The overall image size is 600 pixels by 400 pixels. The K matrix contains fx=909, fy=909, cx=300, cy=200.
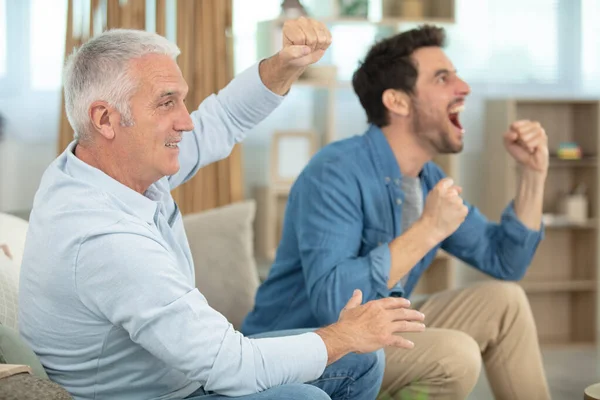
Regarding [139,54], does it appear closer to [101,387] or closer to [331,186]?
[101,387]

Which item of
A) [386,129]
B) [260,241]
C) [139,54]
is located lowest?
[260,241]

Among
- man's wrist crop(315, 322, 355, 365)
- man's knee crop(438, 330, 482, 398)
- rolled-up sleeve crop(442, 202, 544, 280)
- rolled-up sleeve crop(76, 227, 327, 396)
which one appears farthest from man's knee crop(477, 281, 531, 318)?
rolled-up sleeve crop(76, 227, 327, 396)

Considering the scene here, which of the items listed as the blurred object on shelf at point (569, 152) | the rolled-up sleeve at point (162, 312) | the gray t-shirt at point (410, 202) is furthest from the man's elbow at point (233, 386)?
the blurred object on shelf at point (569, 152)

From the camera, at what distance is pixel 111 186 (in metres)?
1.66

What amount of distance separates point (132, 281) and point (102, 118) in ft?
1.20

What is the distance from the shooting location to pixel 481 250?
281cm

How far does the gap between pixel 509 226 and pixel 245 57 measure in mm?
2161

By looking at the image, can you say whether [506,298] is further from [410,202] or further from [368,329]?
[368,329]

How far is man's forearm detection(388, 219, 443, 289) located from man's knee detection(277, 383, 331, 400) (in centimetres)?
73

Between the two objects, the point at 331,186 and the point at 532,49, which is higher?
the point at 532,49

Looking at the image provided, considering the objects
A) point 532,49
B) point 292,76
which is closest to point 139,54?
point 292,76

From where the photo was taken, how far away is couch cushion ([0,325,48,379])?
1554 millimetres

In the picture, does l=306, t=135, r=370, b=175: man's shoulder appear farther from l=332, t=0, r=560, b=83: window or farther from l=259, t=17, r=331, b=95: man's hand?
l=332, t=0, r=560, b=83: window

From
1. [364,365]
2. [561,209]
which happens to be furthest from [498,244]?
[561,209]
